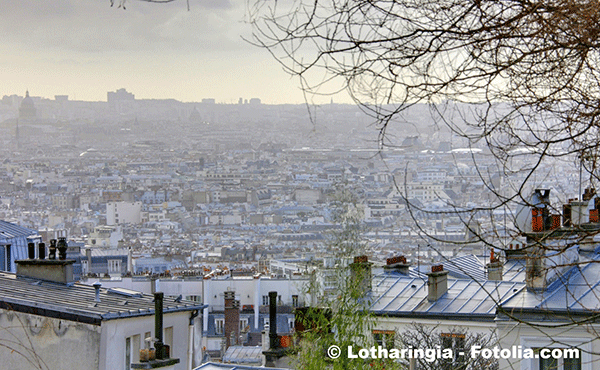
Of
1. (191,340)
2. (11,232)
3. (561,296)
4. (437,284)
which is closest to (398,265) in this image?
(437,284)

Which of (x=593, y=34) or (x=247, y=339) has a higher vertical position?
(x=593, y=34)

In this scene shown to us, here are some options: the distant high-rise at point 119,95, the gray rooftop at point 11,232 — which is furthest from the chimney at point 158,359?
the distant high-rise at point 119,95

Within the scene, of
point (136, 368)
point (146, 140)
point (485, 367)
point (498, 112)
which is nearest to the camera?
point (498, 112)

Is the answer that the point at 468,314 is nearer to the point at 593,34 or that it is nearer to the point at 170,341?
the point at 170,341

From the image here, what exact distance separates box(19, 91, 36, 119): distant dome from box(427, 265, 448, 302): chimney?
122 meters

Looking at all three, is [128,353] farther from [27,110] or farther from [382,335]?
[27,110]

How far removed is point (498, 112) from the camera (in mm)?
2354

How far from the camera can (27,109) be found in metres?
126

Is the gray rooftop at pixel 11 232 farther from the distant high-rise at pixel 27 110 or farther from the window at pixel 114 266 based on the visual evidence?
the distant high-rise at pixel 27 110

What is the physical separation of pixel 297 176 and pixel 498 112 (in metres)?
107

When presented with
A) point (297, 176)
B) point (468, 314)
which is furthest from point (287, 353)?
point (297, 176)

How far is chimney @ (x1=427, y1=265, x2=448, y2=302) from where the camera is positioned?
7453 millimetres

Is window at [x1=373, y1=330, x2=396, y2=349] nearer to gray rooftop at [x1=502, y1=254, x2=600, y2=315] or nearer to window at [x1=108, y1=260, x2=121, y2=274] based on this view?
gray rooftop at [x1=502, y1=254, x2=600, y2=315]

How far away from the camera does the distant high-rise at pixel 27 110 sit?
125m
